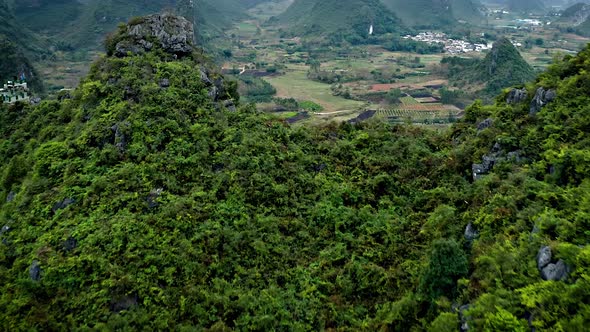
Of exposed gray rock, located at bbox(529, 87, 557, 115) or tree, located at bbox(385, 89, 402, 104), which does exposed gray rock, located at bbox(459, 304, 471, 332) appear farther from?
tree, located at bbox(385, 89, 402, 104)

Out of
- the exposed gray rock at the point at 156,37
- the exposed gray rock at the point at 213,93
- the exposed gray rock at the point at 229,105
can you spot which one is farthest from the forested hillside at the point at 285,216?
the exposed gray rock at the point at 156,37

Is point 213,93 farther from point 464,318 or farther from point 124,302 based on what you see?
point 464,318

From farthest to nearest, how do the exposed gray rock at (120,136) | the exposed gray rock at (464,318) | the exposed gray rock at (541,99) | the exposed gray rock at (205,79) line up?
the exposed gray rock at (205,79), the exposed gray rock at (120,136), the exposed gray rock at (541,99), the exposed gray rock at (464,318)

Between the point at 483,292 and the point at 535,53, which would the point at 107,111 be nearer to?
the point at 483,292

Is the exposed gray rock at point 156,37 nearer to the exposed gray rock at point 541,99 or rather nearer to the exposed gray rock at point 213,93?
the exposed gray rock at point 213,93

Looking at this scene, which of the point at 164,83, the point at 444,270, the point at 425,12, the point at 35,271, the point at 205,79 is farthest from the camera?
the point at 425,12

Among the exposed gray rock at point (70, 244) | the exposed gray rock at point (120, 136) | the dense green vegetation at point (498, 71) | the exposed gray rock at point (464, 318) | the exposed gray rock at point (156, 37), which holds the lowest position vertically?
A: the dense green vegetation at point (498, 71)

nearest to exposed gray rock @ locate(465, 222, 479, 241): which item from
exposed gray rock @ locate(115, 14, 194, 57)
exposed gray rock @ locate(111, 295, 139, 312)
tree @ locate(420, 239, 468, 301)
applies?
tree @ locate(420, 239, 468, 301)

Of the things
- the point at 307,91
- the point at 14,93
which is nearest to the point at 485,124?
the point at 14,93
